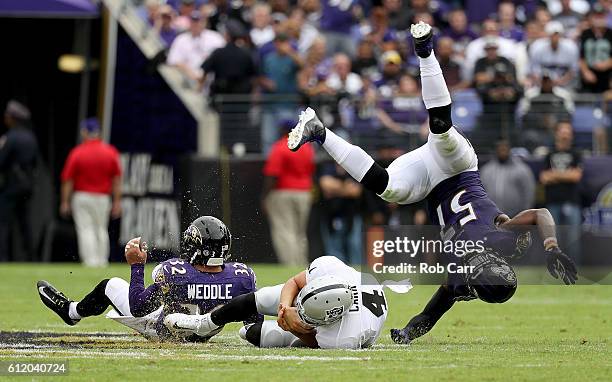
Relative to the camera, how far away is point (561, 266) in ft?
27.3

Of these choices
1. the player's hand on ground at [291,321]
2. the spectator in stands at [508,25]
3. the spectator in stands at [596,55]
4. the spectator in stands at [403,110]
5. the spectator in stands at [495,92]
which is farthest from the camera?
the spectator in stands at [508,25]

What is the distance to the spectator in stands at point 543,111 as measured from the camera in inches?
690

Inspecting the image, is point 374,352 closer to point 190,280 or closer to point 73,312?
point 190,280

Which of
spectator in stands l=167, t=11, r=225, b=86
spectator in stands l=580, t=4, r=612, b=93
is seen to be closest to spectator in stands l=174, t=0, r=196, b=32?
spectator in stands l=167, t=11, r=225, b=86

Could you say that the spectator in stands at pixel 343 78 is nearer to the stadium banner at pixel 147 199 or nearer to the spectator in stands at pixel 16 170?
the stadium banner at pixel 147 199

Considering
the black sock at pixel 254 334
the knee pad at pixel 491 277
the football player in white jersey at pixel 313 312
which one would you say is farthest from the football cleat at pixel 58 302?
the knee pad at pixel 491 277

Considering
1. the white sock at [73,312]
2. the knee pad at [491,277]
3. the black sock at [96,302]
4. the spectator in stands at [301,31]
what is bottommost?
the white sock at [73,312]

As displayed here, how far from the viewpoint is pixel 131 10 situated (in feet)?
61.9

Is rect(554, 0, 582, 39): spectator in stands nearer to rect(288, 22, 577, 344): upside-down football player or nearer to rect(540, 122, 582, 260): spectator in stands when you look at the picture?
rect(540, 122, 582, 260): spectator in stands

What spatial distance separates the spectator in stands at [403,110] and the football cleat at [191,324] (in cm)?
933

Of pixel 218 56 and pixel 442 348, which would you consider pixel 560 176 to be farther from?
pixel 442 348

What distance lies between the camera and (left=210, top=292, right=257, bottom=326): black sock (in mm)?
8320

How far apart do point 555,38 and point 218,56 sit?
452 centimetres

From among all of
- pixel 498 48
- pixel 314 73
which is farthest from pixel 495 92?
pixel 314 73
